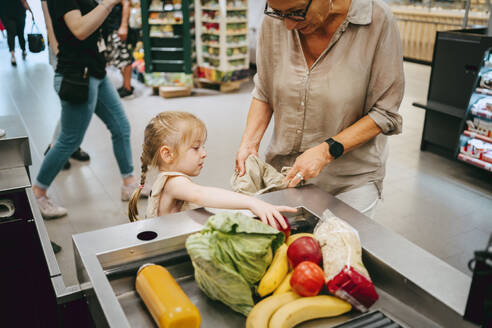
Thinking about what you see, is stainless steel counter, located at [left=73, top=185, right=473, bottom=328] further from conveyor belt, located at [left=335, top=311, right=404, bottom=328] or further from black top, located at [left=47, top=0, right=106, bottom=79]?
black top, located at [left=47, top=0, right=106, bottom=79]

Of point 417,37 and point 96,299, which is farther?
point 417,37

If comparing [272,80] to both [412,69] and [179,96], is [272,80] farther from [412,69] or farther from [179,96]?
[412,69]

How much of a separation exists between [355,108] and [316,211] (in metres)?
0.52

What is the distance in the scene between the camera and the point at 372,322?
1.09 meters

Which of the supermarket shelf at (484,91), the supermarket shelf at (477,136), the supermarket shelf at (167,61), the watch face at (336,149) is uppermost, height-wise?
the watch face at (336,149)

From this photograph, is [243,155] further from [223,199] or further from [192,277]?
[192,277]

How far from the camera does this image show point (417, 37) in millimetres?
10273

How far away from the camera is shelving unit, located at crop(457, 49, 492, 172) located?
4.27m

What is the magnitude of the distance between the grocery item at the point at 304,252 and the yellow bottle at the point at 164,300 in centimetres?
30

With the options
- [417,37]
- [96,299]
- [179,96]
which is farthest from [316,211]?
[417,37]

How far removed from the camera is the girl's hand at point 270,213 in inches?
52.6

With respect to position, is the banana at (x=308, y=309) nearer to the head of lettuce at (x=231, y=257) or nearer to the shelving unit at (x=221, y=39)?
the head of lettuce at (x=231, y=257)

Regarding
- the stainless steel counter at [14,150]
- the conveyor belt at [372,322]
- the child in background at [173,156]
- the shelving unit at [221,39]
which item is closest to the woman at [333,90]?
the child in background at [173,156]

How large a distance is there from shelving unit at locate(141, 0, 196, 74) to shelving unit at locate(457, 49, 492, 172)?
4.41 m
